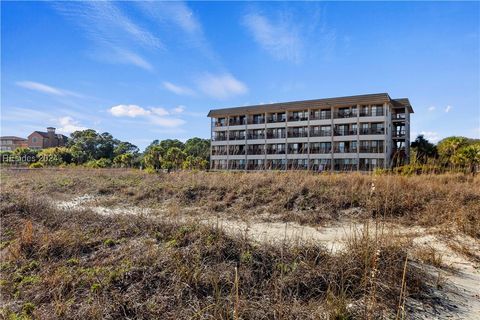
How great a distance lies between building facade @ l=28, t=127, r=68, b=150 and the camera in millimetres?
62500

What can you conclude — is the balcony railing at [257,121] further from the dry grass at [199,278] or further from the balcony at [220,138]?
the dry grass at [199,278]

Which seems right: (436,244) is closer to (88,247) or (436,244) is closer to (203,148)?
(88,247)

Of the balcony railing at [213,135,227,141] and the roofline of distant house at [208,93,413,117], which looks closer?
the roofline of distant house at [208,93,413,117]

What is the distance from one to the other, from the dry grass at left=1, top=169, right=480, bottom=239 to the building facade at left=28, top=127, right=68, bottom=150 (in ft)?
204

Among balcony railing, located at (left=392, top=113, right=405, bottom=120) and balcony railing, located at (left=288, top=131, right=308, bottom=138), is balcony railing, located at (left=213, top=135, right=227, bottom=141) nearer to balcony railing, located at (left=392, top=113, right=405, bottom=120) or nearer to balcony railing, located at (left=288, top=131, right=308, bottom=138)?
balcony railing, located at (left=288, top=131, right=308, bottom=138)

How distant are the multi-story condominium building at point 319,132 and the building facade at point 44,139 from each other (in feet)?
142

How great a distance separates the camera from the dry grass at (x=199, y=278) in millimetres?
2934

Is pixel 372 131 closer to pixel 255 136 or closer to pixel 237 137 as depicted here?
pixel 255 136

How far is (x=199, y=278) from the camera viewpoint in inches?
135

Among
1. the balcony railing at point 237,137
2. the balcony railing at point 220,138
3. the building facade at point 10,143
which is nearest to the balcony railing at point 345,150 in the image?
the balcony railing at point 237,137

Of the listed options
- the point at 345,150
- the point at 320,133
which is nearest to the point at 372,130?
the point at 345,150

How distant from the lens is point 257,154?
43.3 metres

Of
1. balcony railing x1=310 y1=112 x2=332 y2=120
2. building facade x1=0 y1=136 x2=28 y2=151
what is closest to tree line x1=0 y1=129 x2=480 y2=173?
balcony railing x1=310 y1=112 x2=332 y2=120

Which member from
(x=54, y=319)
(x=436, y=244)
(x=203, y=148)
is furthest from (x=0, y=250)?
(x=203, y=148)
